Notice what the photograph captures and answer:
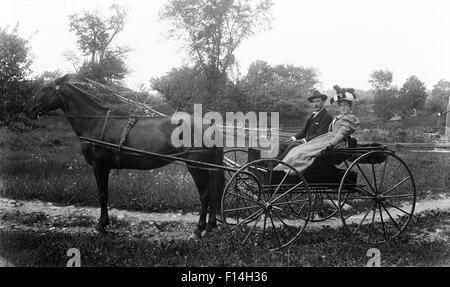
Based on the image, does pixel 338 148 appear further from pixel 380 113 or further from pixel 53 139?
pixel 380 113

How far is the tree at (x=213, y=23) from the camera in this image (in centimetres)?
2188

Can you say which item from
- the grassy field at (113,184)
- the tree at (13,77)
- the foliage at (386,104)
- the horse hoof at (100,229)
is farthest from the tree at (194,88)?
the foliage at (386,104)

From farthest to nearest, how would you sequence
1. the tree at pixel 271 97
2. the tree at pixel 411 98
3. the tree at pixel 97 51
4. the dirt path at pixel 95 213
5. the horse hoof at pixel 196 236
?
the tree at pixel 411 98, the tree at pixel 271 97, the tree at pixel 97 51, the dirt path at pixel 95 213, the horse hoof at pixel 196 236

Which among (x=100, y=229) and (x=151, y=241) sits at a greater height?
(x=100, y=229)

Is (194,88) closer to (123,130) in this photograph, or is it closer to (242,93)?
(242,93)

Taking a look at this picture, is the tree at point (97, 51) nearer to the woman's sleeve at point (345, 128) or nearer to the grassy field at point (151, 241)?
the grassy field at point (151, 241)

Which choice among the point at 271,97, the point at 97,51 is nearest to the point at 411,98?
the point at 271,97

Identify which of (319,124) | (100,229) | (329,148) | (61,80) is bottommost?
(100,229)

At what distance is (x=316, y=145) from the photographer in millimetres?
6000

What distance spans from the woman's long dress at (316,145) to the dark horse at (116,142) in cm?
132

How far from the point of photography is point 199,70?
24.4 m

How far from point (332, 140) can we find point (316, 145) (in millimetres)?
281

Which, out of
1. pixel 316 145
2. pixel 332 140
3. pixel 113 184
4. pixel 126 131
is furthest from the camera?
pixel 113 184
